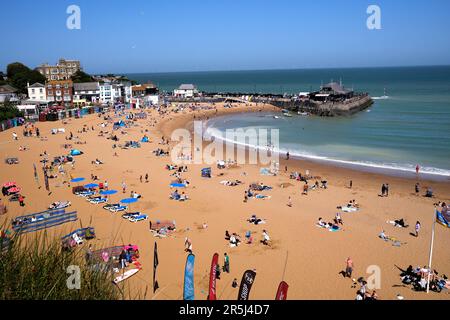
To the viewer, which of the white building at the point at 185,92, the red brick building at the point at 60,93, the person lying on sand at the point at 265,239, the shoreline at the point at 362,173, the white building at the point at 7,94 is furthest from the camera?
the white building at the point at 185,92

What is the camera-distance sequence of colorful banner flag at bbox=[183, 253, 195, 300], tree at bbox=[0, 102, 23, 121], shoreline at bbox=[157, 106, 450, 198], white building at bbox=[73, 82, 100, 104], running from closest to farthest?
colorful banner flag at bbox=[183, 253, 195, 300], shoreline at bbox=[157, 106, 450, 198], tree at bbox=[0, 102, 23, 121], white building at bbox=[73, 82, 100, 104]

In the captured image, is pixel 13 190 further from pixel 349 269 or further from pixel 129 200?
pixel 349 269

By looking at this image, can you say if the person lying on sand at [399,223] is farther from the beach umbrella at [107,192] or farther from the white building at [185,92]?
the white building at [185,92]

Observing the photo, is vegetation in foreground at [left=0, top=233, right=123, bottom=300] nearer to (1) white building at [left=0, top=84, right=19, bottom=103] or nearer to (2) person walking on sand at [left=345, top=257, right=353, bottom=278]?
(2) person walking on sand at [left=345, top=257, right=353, bottom=278]

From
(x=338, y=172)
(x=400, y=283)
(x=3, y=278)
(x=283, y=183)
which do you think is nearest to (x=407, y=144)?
(x=338, y=172)

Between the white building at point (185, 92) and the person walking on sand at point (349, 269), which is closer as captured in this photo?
the person walking on sand at point (349, 269)

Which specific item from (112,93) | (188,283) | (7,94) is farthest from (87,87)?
(188,283)

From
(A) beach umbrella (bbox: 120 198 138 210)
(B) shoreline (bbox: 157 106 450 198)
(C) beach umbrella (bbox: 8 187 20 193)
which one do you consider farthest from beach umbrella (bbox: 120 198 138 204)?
(B) shoreline (bbox: 157 106 450 198)

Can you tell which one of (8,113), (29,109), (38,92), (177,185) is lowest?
(177,185)

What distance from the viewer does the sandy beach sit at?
38.6 ft

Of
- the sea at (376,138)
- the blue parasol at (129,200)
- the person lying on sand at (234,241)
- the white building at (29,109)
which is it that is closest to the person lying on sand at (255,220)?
the person lying on sand at (234,241)

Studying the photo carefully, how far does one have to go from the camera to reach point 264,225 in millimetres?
16156

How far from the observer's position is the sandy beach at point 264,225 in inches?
463

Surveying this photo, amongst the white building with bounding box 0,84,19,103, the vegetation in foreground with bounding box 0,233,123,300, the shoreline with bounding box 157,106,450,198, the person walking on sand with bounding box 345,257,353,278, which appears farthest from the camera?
the white building with bounding box 0,84,19,103
